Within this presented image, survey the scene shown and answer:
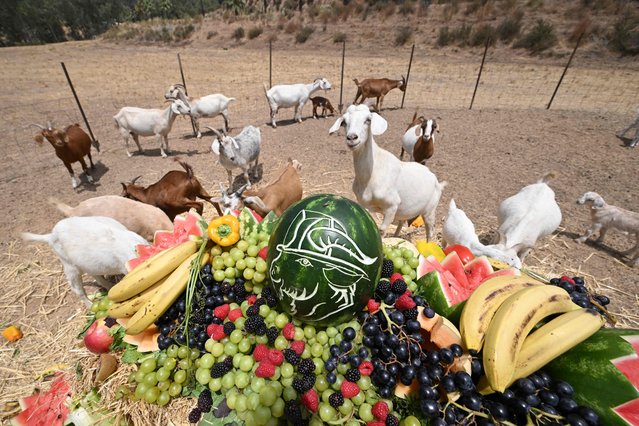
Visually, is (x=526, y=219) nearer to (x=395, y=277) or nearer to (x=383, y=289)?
(x=395, y=277)

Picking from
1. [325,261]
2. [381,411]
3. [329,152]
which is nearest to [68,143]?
[329,152]

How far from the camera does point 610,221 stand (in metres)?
5.74

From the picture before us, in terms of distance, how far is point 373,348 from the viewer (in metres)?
2.03

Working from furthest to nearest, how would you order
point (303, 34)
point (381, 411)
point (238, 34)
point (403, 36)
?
point (238, 34)
point (303, 34)
point (403, 36)
point (381, 411)

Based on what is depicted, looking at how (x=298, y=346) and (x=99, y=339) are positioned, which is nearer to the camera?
(x=298, y=346)

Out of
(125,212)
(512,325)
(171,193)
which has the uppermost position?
(512,325)

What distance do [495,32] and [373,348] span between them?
3417 cm

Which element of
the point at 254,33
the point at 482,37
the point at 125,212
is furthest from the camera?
the point at 254,33

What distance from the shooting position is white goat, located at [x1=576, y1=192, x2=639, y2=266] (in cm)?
558

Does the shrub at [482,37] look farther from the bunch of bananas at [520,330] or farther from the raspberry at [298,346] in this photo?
the raspberry at [298,346]

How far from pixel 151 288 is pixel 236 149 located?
6.00 meters

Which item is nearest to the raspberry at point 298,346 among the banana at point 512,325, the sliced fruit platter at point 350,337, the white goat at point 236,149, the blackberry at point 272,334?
the sliced fruit platter at point 350,337

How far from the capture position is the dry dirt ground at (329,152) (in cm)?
488

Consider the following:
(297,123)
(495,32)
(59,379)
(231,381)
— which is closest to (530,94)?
(297,123)
